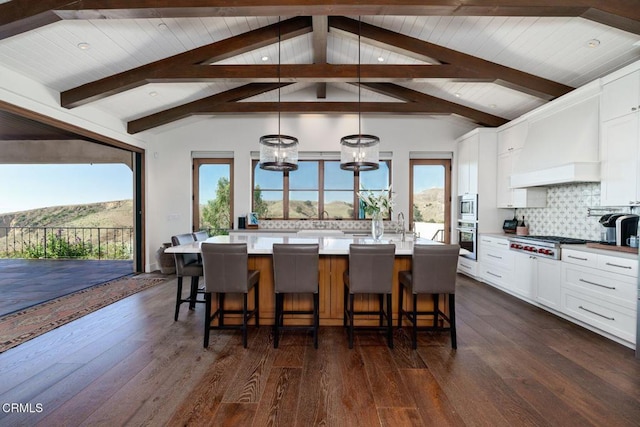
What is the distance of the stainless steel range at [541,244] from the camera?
3.46 meters

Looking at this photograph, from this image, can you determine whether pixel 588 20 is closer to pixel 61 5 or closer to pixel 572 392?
pixel 572 392

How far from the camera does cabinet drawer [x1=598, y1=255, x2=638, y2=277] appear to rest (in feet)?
8.61

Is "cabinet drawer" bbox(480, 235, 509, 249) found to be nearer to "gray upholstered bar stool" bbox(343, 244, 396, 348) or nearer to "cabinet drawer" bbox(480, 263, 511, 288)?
"cabinet drawer" bbox(480, 263, 511, 288)

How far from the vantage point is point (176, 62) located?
397 cm

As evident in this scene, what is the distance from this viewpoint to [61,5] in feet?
8.38

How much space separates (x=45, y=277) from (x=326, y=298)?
542cm

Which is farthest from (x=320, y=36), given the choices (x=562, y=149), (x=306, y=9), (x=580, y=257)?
(x=580, y=257)

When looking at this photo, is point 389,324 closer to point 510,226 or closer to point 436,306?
point 436,306

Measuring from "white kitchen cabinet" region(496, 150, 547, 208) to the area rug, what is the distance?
19.6 ft

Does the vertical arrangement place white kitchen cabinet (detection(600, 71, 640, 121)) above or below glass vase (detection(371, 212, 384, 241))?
above

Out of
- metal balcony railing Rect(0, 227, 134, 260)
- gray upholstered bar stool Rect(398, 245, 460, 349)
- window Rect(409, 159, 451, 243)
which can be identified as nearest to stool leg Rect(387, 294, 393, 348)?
gray upholstered bar stool Rect(398, 245, 460, 349)

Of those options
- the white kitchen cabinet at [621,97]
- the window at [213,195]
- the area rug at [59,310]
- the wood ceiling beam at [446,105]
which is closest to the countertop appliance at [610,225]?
the white kitchen cabinet at [621,97]

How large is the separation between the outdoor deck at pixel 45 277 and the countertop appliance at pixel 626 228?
22.3ft

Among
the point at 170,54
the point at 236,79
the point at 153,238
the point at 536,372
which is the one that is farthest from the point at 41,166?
the point at 536,372
